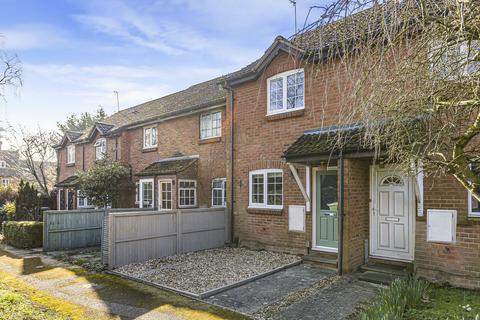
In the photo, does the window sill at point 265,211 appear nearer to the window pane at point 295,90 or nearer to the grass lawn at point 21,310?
the window pane at point 295,90

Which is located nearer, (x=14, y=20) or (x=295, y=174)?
(x=14, y=20)

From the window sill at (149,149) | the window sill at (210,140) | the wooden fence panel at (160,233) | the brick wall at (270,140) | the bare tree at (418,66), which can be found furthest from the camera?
the window sill at (149,149)

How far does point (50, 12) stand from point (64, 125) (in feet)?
131

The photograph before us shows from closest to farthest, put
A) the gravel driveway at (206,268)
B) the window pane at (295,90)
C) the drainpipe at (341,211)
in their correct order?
1. the gravel driveway at (206,268)
2. the drainpipe at (341,211)
3. the window pane at (295,90)

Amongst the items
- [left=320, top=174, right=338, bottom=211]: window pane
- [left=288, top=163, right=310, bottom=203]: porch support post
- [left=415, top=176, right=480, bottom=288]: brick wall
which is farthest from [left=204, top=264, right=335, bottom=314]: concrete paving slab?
[left=415, top=176, right=480, bottom=288]: brick wall

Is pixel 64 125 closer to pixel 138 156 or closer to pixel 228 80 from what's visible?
pixel 138 156

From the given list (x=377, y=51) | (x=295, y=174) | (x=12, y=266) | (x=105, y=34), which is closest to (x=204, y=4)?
(x=377, y=51)

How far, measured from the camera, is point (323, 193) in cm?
992

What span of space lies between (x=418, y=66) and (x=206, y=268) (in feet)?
24.3

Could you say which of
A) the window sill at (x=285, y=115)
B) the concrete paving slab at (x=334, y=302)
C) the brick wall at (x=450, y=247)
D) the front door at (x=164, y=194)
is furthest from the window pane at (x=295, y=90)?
the front door at (x=164, y=194)

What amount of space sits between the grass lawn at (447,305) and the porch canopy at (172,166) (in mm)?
10043

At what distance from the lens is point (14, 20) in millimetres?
6996

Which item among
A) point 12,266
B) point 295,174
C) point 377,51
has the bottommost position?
point 12,266

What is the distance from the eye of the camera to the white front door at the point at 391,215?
27.8ft
